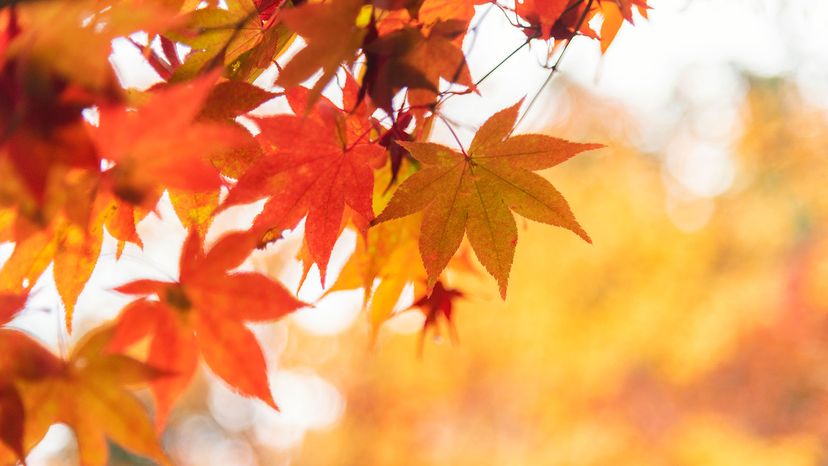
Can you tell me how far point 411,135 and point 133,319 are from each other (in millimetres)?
278

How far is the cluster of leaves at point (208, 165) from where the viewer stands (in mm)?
368

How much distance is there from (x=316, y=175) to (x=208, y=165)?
3.3 inches

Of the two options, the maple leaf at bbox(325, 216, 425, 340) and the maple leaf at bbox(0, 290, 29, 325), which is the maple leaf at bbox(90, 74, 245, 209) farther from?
the maple leaf at bbox(325, 216, 425, 340)

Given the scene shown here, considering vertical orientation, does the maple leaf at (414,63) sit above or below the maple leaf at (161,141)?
above

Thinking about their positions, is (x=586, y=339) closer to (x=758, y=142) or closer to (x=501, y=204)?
(x=758, y=142)

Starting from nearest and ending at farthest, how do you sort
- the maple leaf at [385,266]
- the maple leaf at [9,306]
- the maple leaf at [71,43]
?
1. the maple leaf at [71,43]
2. the maple leaf at [9,306]
3. the maple leaf at [385,266]

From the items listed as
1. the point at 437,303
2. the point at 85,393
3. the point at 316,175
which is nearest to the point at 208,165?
the point at 316,175

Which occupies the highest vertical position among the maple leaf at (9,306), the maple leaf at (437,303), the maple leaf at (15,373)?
the maple leaf at (437,303)

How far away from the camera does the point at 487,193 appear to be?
0.58m

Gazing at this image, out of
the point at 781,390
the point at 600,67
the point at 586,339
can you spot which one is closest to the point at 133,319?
the point at 600,67

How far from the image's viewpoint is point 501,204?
0.58m

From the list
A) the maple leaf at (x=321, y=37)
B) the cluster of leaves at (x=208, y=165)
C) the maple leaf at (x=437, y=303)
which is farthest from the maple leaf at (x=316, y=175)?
the maple leaf at (x=437, y=303)

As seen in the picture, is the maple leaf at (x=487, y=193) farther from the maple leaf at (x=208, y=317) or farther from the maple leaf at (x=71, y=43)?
the maple leaf at (x=71, y=43)

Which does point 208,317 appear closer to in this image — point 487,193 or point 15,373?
point 15,373
